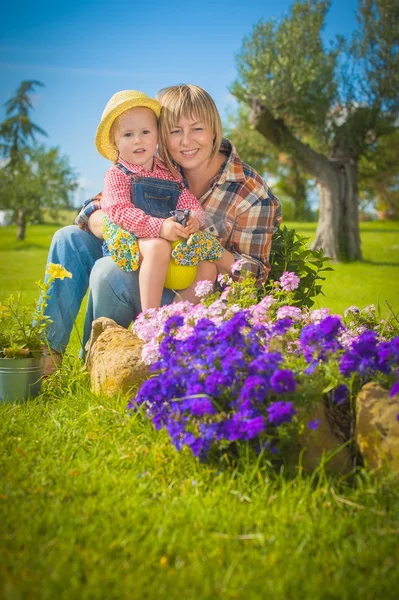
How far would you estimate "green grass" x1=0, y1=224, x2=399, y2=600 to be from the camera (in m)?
1.92

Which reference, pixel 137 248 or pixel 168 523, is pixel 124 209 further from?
pixel 168 523

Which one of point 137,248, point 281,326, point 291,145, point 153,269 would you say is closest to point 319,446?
point 281,326

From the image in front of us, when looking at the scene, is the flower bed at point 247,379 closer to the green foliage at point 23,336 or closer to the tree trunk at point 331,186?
the green foliage at point 23,336

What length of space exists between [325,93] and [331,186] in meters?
2.29

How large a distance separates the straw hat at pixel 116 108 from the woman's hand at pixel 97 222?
45 centimetres

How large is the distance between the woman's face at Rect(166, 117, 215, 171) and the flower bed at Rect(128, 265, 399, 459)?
143 centimetres

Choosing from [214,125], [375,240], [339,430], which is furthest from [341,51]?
[339,430]

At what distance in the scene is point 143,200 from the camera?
12.6 ft

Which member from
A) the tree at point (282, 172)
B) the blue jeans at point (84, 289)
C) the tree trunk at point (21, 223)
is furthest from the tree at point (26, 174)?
the blue jeans at point (84, 289)

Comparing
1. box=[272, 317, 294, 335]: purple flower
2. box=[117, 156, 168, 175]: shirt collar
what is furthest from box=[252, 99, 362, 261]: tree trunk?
box=[272, 317, 294, 335]: purple flower

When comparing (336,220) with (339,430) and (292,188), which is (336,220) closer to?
(339,430)

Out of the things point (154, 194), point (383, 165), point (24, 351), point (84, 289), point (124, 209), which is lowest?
point (24, 351)

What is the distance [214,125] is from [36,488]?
8.51 feet

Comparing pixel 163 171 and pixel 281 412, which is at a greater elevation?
pixel 163 171
